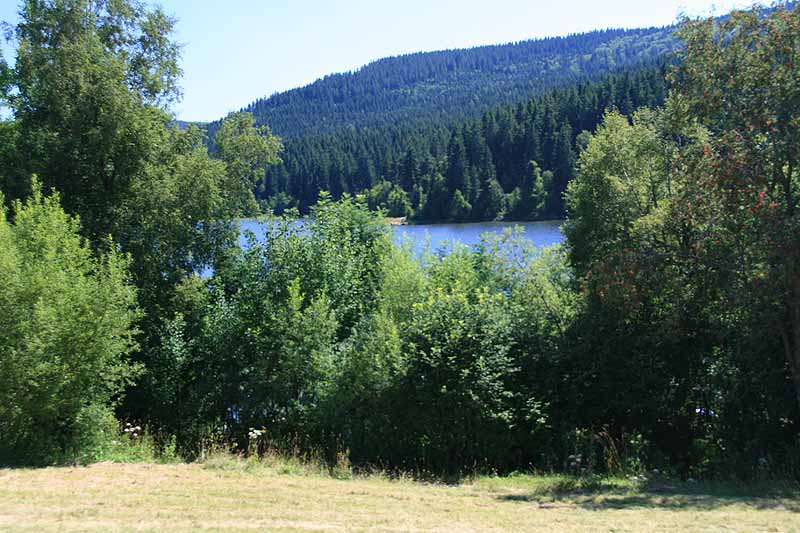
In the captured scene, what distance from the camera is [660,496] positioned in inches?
392

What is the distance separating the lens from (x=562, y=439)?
14375 mm

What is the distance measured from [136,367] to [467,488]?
6.91 m

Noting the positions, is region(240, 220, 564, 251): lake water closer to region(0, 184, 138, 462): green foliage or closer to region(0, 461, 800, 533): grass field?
region(0, 184, 138, 462): green foliage

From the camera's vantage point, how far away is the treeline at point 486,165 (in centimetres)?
9644

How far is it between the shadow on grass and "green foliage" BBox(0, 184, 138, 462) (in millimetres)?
7993

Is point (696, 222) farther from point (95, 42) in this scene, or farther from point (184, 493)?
point (95, 42)

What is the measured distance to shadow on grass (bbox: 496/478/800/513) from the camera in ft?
30.1

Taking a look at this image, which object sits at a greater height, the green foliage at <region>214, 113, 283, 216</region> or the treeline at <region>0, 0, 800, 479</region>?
the green foliage at <region>214, 113, 283, 216</region>

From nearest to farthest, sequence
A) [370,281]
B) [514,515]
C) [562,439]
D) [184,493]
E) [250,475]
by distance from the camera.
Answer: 1. [514,515]
2. [184,493]
3. [250,475]
4. [562,439]
5. [370,281]

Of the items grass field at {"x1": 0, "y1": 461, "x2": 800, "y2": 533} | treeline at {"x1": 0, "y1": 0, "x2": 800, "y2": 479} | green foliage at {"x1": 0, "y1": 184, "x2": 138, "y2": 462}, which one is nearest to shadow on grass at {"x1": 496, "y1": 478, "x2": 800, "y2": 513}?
grass field at {"x1": 0, "y1": 461, "x2": 800, "y2": 533}

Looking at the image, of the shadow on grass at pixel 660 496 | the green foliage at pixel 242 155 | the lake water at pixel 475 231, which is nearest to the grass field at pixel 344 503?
the shadow on grass at pixel 660 496

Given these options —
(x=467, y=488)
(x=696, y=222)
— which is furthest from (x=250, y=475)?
(x=696, y=222)

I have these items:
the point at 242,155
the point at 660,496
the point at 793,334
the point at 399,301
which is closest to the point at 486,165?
the point at 242,155

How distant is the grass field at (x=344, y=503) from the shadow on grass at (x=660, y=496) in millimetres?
15
